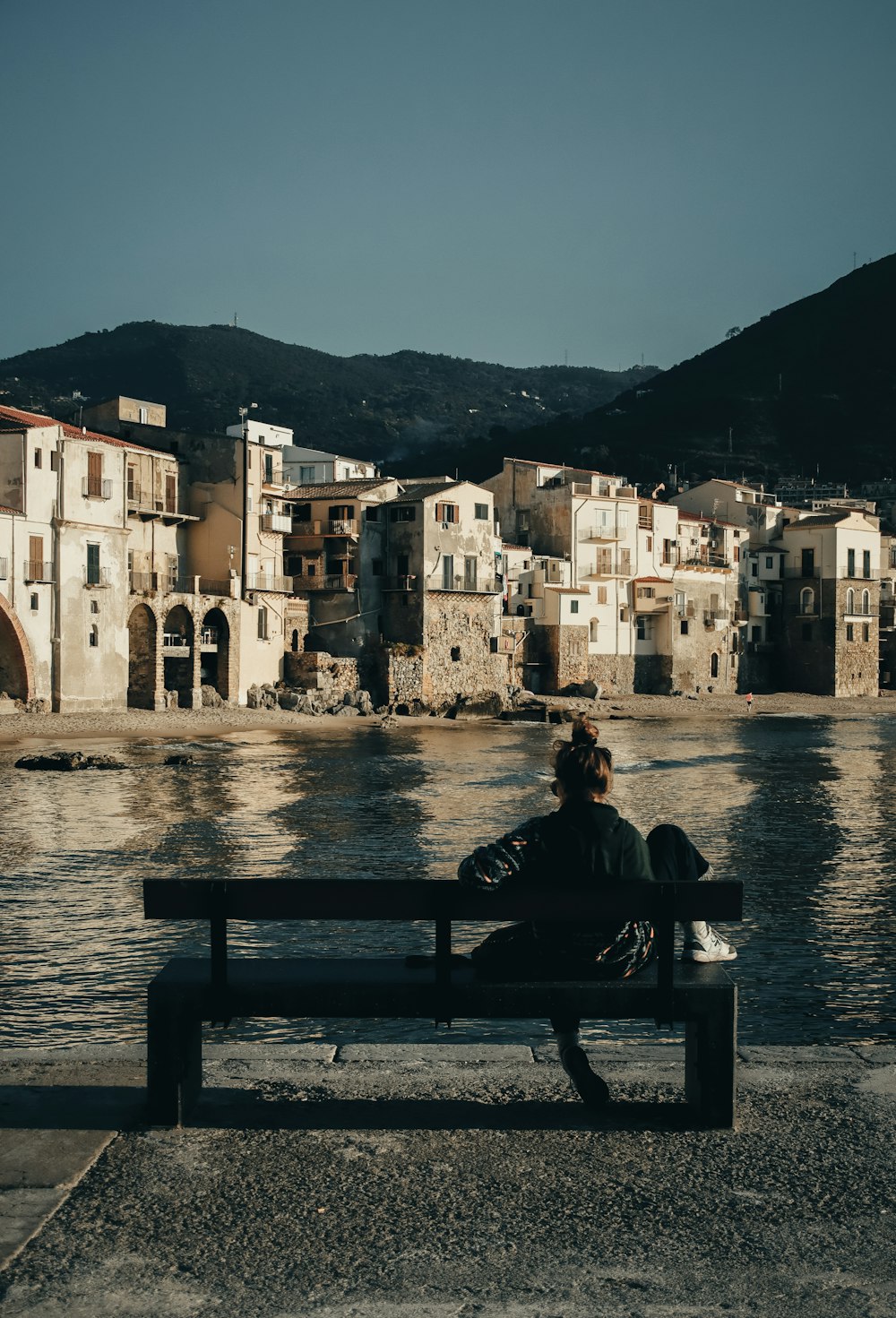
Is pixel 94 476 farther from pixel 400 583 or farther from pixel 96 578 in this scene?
pixel 400 583

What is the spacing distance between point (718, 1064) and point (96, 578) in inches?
1995

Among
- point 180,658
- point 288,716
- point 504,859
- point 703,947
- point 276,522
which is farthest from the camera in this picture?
point 276,522

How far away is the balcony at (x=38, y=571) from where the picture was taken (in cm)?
5019

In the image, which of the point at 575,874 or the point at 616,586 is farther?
the point at 616,586

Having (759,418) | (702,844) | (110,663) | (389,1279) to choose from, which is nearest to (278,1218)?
(389,1279)

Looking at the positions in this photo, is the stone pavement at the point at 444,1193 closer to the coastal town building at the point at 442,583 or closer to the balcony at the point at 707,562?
the coastal town building at the point at 442,583

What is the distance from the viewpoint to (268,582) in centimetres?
6362

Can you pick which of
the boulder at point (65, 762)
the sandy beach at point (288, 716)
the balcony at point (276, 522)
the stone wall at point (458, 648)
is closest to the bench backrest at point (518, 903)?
the boulder at point (65, 762)

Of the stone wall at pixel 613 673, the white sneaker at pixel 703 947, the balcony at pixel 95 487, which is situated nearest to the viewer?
the white sneaker at pixel 703 947

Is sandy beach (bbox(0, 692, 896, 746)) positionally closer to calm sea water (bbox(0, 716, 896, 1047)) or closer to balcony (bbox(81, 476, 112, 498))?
calm sea water (bbox(0, 716, 896, 1047))

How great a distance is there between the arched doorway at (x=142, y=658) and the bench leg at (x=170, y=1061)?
51.1 m

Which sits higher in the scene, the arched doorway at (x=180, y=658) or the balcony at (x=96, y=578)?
the balcony at (x=96, y=578)

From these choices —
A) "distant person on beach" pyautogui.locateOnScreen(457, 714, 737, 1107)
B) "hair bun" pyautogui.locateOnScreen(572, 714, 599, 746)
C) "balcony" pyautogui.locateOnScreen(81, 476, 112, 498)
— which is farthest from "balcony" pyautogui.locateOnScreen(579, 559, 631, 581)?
"distant person on beach" pyautogui.locateOnScreen(457, 714, 737, 1107)

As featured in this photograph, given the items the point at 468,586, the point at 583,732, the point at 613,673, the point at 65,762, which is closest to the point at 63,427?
the point at 468,586
